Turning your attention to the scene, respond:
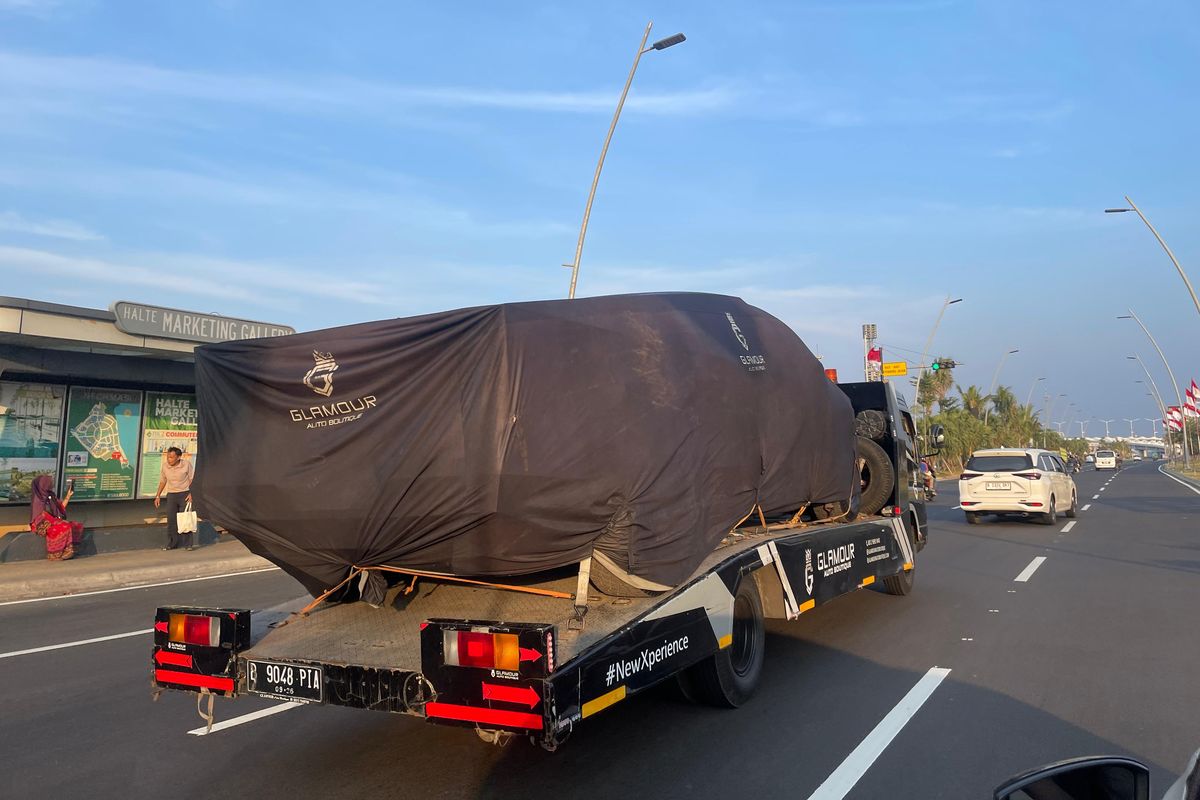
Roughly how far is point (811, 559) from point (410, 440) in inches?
134

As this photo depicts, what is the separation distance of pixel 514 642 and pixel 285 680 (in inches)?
59.9

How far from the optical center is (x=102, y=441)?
50.0ft

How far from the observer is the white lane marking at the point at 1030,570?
11914 millimetres

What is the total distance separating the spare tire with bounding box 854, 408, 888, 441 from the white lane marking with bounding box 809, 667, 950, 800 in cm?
329

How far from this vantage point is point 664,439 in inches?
193

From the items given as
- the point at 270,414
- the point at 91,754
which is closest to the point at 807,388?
the point at 270,414

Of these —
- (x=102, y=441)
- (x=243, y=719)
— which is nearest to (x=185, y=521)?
(x=102, y=441)

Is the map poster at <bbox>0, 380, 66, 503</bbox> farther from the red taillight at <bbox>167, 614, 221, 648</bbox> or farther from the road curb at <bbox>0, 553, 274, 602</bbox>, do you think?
the red taillight at <bbox>167, 614, 221, 648</bbox>

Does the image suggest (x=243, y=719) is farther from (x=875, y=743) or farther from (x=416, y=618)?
(x=875, y=743)

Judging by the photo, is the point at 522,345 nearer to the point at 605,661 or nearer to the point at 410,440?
the point at 410,440

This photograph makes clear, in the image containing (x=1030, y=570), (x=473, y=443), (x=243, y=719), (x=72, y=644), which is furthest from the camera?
(x=1030, y=570)

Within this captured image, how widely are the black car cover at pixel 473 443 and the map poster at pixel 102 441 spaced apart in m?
11.3

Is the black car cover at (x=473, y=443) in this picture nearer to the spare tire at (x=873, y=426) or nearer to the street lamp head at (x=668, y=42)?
→ the spare tire at (x=873, y=426)

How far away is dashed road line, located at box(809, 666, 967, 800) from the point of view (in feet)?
14.9
